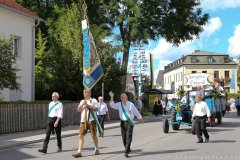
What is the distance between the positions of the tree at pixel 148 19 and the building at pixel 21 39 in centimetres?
812

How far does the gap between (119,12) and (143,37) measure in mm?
2887

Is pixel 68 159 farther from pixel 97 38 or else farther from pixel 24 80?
pixel 97 38

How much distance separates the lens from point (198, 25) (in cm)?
3881

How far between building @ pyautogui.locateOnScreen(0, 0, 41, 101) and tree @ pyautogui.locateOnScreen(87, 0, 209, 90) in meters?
8.12

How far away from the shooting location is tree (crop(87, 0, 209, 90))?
120 feet

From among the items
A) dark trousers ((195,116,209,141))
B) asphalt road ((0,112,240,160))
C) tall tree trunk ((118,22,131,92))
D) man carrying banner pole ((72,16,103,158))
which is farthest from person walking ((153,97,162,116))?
man carrying banner pole ((72,16,103,158))

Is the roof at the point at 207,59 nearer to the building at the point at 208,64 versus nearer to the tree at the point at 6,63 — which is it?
the building at the point at 208,64

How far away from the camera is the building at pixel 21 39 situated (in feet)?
90.2

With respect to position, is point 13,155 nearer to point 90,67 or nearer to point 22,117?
point 90,67

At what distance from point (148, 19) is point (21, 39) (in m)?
11.9

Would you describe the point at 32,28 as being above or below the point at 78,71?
above


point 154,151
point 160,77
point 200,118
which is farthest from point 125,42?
point 160,77

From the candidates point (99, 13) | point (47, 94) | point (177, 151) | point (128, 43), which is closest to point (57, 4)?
point (99, 13)

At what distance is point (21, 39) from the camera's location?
29406 mm
